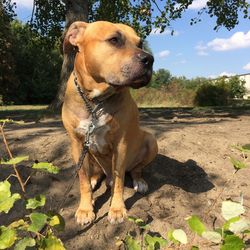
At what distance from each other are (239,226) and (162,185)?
2.83 m

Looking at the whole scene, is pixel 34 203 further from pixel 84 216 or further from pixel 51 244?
pixel 84 216

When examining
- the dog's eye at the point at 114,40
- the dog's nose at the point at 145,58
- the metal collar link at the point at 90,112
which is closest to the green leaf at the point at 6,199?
the dog's nose at the point at 145,58

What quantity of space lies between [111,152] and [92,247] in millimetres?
775

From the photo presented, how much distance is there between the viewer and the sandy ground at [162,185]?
3.29 metres

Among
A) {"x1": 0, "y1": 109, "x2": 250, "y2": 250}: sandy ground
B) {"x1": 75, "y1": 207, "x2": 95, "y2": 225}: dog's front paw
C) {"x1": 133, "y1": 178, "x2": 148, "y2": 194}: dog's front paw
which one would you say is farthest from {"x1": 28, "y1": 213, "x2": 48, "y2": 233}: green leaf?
{"x1": 133, "y1": 178, "x2": 148, "y2": 194}: dog's front paw

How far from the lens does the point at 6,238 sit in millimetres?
1256

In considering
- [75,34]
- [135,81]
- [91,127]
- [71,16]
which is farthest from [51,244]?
[71,16]

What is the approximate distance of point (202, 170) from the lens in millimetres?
4434

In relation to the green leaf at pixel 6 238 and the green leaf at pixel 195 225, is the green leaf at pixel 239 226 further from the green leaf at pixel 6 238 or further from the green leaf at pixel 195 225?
the green leaf at pixel 6 238

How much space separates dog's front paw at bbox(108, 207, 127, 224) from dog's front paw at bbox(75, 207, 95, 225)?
154 mm

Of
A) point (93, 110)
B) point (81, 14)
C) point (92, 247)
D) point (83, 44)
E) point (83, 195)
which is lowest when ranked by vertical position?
point (92, 247)

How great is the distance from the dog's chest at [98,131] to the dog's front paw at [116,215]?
1.63 feet

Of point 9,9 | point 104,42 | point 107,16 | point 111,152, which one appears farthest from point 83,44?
point 9,9

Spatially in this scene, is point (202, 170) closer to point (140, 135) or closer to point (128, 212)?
point (140, 135)
